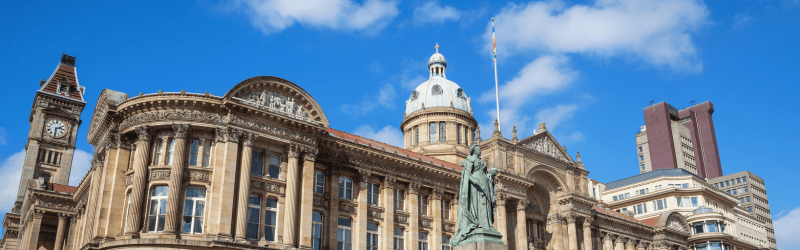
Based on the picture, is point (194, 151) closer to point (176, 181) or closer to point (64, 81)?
point (176, 181)

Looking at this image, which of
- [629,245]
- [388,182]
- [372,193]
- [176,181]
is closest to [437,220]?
[388,182]

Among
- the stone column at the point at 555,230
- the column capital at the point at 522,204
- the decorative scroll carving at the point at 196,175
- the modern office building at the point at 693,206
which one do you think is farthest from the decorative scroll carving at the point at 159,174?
the modern office building at the point at 693,206

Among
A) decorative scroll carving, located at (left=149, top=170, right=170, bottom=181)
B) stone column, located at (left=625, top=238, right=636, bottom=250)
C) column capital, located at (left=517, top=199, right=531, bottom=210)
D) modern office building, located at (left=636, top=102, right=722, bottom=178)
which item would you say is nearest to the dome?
column capital, located at (left=517, top=199, right=531, bottom=210)

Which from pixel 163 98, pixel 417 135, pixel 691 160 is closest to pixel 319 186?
pixel 163 98

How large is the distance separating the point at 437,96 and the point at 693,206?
117 ft

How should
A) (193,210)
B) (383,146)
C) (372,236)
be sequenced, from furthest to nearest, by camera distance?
(383,146)
(372,236)
(193,210)

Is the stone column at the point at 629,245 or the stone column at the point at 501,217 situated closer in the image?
the stone column at the point at 501,217

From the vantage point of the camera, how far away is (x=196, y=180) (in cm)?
3375

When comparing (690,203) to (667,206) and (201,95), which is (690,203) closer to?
(667,206)

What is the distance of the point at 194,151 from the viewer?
3478 cm

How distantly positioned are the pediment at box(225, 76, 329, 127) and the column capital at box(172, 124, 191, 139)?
105 inches

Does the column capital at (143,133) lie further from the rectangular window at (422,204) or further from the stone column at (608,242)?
the stone column at (608,242)

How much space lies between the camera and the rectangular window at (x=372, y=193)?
4244 centimetres

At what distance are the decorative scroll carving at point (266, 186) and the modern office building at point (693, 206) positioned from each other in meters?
48.4
